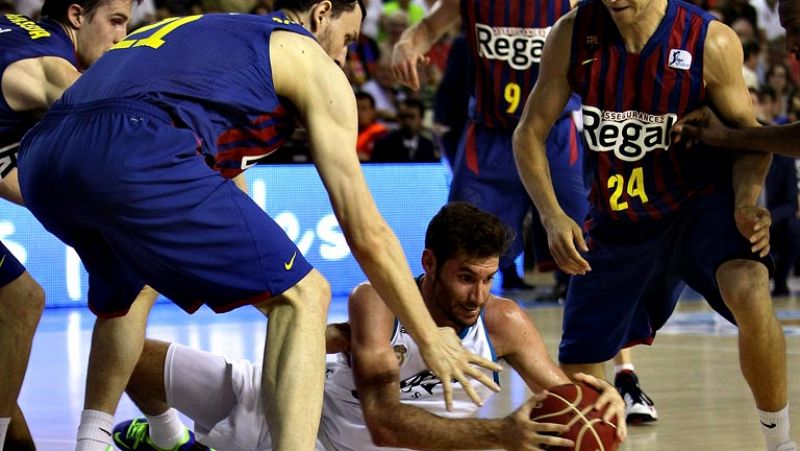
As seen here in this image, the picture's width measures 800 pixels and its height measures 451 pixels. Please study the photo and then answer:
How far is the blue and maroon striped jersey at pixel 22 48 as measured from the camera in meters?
4.97

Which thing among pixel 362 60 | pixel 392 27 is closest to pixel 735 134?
pixel 362 60

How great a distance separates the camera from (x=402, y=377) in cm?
465

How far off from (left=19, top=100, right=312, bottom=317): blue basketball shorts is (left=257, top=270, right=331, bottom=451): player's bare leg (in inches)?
2.6

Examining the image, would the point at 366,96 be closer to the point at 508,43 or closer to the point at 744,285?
the point at 508,43

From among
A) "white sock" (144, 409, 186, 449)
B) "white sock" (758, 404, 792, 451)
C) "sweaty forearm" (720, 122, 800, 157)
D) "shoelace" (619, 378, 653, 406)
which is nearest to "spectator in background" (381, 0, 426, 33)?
"shoelace" (619, 378, 653, 406)

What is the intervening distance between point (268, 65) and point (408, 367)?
3.93ft

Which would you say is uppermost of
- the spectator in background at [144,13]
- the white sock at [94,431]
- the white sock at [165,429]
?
the white sock at [94,431]

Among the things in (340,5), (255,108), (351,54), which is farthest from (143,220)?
(351,54)

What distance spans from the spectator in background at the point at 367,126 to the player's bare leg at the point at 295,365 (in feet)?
31.4

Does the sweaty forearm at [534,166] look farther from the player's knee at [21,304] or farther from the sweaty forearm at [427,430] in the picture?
the player's knee at [21,304]

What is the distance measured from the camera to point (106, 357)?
478 centimetres

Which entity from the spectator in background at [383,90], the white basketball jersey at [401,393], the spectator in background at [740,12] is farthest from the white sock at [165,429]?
the spectator in background at [740,12]

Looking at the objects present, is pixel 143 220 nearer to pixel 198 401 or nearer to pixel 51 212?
pixel 51 212

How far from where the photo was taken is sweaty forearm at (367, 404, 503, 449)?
416 centimetres
